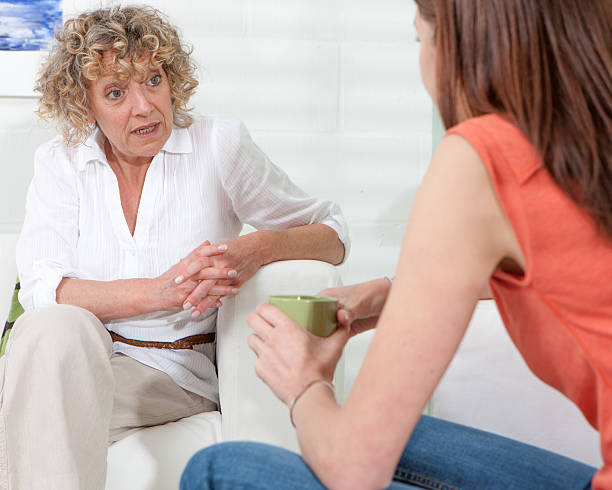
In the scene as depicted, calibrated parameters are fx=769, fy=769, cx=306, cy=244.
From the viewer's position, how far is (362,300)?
115 centimetres

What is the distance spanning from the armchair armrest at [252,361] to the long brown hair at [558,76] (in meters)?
0.99

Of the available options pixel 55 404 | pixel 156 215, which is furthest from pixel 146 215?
pixel 55 404

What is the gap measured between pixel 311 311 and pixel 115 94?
1.16 meters

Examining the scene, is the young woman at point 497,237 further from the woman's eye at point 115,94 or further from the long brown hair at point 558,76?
the woman's eye at point 115,94

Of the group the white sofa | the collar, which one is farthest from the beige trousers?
the collar

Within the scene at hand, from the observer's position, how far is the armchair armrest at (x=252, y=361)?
66.9 inches

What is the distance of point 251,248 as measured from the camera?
1.79 meters

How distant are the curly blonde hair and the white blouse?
3.4 inches

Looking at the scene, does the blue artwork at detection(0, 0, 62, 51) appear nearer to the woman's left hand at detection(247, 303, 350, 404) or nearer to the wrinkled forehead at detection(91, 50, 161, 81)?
the wrinkled forehead at detection(91, 50, 161, 81)

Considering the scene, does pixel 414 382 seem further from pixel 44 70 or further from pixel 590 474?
pixel 44 70

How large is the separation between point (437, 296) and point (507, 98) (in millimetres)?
219

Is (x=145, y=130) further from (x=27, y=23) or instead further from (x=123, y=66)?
(x=27, y=23)

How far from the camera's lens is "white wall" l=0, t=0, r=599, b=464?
8.41 ft

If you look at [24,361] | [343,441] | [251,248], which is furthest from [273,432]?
[343,441]
